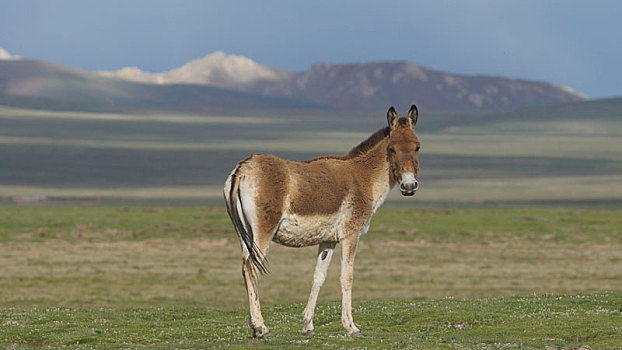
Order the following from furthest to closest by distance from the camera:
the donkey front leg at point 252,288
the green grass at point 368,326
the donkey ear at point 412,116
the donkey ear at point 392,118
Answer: the green grass at point 368,326
the donkey ear at point 412,116
the donkey ear at point 392,118
the donkey front leg at point 252,288

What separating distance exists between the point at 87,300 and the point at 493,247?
47332 millimetres

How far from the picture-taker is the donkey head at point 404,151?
1995 cm

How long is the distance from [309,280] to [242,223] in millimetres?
50083

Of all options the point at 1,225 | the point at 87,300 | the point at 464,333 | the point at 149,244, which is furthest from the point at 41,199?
the point at 464,333

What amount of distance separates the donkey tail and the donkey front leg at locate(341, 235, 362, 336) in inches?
85.0

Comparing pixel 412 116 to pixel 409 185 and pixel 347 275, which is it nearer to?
pixel 409 185

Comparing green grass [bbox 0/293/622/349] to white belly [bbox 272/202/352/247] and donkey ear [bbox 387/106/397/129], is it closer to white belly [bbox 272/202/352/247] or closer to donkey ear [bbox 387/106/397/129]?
white belly [bbox 272/202/352/247]

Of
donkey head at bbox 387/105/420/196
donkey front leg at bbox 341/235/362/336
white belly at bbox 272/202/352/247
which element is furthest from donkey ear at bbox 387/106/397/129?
donkey front leg at bbox 341/235/362/336

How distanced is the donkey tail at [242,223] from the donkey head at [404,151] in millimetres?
3495

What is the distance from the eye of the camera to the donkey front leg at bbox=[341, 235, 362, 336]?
804 inches

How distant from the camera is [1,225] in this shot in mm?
101875

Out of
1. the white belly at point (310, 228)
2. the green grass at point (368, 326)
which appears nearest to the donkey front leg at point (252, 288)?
the green grass at point (368, 326)

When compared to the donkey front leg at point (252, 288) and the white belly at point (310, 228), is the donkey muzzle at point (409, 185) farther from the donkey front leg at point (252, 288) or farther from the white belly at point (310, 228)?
the donkey front leg at point (252, 288)

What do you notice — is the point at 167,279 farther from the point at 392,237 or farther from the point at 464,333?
the point at 464,333
